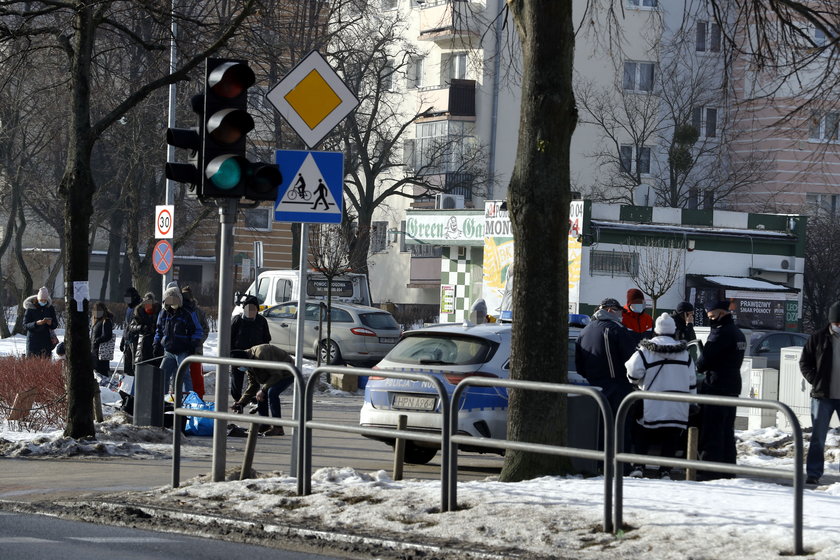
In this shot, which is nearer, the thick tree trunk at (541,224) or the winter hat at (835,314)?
the thick tree trunk at (541,224)

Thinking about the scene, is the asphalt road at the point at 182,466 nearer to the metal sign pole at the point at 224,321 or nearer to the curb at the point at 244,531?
the metal sign pole at the point at 224,321

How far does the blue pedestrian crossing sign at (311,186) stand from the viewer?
36.6 feet

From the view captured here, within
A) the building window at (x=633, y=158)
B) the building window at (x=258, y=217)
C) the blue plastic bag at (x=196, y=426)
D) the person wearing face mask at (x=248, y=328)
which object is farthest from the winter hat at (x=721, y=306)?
the building window at (x=258, y=217)

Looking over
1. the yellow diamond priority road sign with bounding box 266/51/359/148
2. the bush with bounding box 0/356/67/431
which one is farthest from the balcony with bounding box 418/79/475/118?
the yellow diamond priority road sign with bounding box 266/51/359/148

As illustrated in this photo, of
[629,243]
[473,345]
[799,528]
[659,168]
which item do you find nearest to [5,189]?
[629,243]

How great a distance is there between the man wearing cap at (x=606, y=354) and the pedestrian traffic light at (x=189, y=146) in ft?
14.6

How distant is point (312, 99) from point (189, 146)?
3.25 feet

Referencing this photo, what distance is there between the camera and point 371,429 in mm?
10242

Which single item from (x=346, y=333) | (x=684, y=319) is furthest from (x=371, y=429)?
(x=346, y=333)

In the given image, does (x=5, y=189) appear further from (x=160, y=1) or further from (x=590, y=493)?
(x=590, y=493)

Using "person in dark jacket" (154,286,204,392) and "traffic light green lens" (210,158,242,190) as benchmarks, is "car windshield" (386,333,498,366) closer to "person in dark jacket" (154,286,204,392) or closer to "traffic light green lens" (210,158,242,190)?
"traffic light green lens" (210,158,242,190)

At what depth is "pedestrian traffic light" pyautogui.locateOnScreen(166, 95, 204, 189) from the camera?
11.1 m

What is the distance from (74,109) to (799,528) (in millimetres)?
9509

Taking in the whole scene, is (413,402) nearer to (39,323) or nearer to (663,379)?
(663,379)
